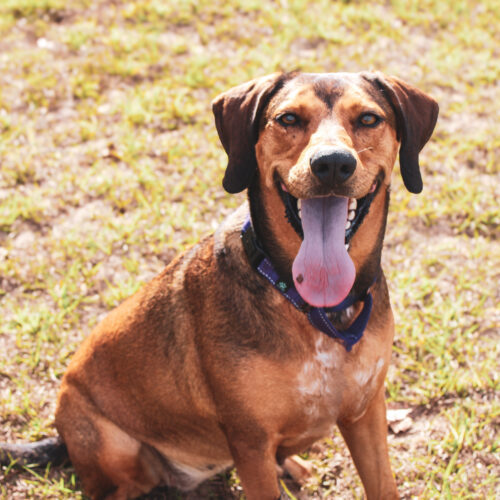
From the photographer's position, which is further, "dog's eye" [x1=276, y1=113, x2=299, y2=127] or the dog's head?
"dog's eye" [x1=276, y1=113, x2=299, y2=127]

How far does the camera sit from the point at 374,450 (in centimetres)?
343

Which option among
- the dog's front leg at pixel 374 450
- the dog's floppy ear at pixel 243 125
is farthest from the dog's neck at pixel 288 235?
the dog's front leg at pixel 374 450

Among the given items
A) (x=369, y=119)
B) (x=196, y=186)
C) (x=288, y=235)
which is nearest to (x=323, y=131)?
(x=369, y=119)

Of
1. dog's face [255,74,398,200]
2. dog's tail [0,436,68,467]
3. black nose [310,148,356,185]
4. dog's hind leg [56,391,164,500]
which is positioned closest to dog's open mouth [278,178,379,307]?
dog's face [255,74,398,200]

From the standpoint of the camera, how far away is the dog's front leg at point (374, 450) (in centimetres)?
341

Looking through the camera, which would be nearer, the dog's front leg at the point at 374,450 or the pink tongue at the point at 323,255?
the pink tongue at the point at 323,255

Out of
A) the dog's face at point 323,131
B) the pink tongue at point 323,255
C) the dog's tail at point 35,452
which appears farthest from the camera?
the dog's tail at point 35,452

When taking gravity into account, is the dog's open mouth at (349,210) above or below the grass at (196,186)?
above

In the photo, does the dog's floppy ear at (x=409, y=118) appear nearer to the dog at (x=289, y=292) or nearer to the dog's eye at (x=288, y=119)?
the dog at (x=289, y=292)

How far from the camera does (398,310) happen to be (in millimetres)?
4750

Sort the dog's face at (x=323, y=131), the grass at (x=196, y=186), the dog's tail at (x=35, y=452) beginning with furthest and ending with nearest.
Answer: the grass at (x=196, y=186) → the dog's tail at (x=35, y=452) → the dog's face at (x=323, y=131)

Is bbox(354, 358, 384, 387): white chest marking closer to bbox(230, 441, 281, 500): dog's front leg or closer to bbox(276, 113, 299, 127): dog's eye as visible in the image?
bbox(230, 441, 281, 500): dog's front leg

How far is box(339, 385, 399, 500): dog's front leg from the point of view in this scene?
11.2 ft

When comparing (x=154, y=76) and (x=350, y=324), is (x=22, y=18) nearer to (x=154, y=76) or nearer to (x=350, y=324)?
(x=154, y=76)
